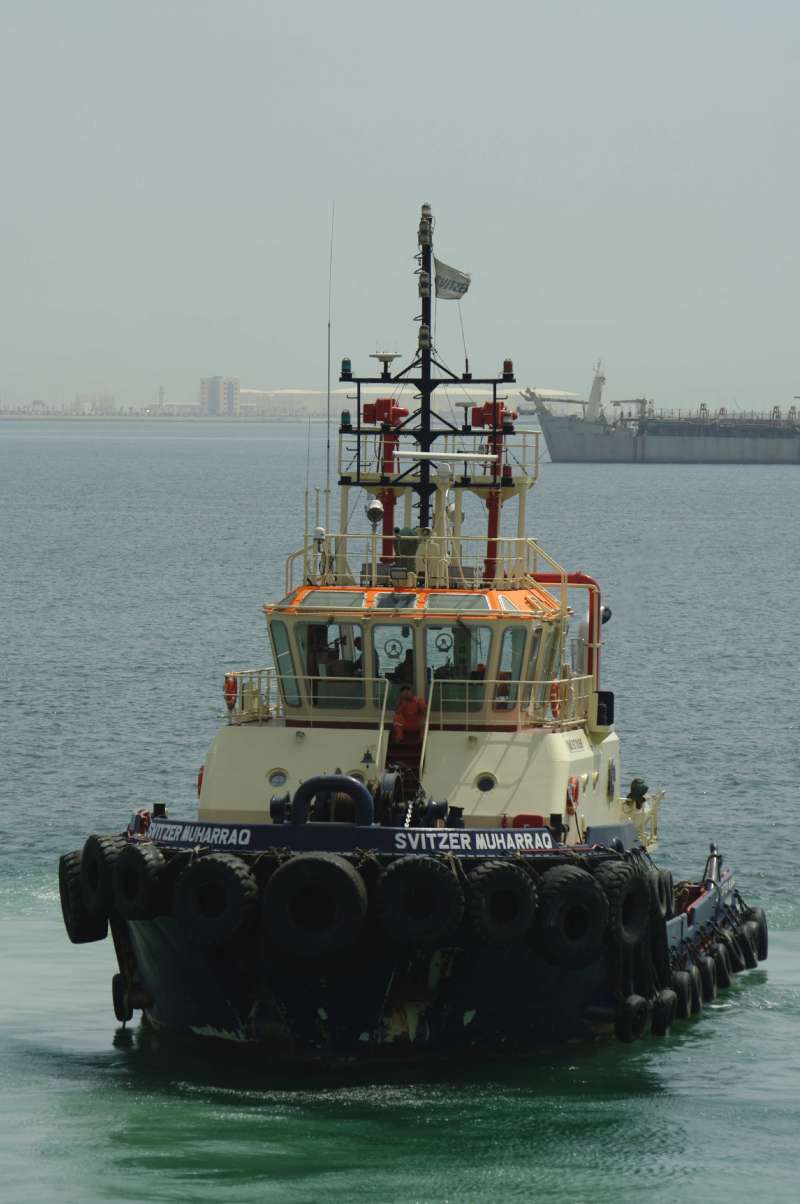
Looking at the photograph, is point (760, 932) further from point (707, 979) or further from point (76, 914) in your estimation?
point (76, 914)

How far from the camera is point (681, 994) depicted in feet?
78.5

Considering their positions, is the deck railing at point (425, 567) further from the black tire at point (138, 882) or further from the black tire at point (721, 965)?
the black tire at point (721, 965)

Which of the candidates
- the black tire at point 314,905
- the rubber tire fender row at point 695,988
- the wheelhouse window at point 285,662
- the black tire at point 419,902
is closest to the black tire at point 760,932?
the rubber tire fender row at point 695,988

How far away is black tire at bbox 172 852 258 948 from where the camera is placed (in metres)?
20.7

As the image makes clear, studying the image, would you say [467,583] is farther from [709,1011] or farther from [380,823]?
[709,1011]

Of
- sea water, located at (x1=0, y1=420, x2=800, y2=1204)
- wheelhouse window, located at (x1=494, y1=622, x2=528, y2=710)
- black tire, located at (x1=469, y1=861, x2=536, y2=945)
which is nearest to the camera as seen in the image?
sea water, located at (x1=0, y1=420, x2=800, y2=1204)

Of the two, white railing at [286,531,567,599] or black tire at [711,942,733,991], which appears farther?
black tire at [711,942,733,991]

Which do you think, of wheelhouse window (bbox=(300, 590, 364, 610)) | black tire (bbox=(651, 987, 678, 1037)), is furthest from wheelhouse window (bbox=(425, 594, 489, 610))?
black tire (bbox=(651, 987, 678, 1037))

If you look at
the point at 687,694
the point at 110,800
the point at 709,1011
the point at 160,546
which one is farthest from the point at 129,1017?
the point at 160,546

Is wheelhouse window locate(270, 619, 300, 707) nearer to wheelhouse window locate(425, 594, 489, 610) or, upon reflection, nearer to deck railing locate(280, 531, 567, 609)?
deck railing locate(280, 531, 567, 609)

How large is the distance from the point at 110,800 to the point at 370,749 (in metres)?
13.2

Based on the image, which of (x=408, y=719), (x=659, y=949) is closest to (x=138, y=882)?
(x=408, y=719)

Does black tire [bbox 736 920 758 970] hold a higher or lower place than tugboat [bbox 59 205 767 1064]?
lower

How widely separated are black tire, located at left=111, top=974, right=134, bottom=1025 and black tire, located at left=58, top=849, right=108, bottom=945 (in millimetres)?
573
